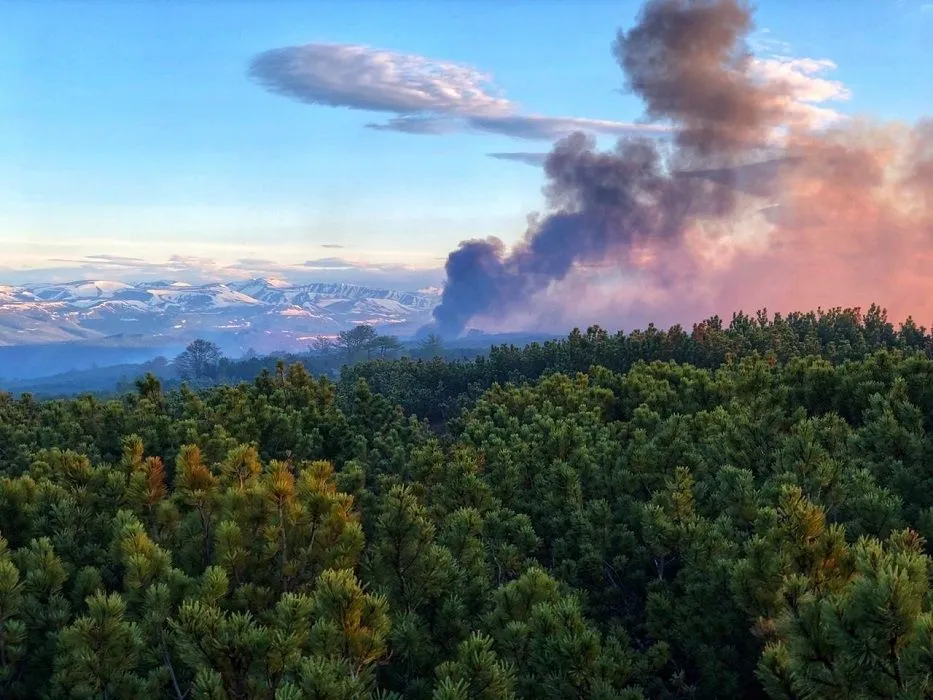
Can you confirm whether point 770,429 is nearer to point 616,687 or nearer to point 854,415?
point 854,415

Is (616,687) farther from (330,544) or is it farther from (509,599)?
(330,544)

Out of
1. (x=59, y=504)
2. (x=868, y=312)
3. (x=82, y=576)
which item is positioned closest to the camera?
(x=82, y=576)

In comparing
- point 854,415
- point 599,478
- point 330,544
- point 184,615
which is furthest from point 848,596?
point 854,415

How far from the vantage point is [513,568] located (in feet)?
39.5

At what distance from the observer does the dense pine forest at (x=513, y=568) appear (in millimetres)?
6371

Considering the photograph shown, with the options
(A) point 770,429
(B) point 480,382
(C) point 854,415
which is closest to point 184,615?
(A) point 770,429

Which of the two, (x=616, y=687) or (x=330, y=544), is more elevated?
(x=330, y=544)

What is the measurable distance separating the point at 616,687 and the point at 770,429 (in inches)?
407

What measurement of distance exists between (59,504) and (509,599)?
8.93m

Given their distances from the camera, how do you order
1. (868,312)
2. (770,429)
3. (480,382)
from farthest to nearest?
(868,312) < (480,382) < (770,429)

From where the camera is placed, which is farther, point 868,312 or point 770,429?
point 868,312

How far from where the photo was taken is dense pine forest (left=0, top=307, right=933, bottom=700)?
6371 mm

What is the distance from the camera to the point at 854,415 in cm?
2022

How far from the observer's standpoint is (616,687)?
29.1ft
